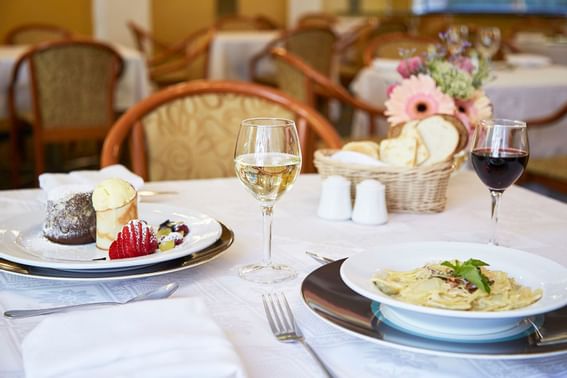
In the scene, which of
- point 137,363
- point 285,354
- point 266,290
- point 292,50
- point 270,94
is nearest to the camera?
point 137,363

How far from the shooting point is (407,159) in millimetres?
1346

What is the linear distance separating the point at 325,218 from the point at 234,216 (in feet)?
0.50

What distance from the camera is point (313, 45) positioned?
5.18 meters

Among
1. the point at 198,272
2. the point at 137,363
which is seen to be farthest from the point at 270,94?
the point at 137,363

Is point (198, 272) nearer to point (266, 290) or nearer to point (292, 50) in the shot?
point (266, 290)

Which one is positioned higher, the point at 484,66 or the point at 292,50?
the point at 484,66

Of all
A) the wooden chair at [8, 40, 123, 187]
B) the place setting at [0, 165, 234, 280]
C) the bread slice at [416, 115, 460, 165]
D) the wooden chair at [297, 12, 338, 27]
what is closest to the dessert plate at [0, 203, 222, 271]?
the place setting at [0, 165, 234, 280]

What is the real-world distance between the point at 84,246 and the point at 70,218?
0.14 ft

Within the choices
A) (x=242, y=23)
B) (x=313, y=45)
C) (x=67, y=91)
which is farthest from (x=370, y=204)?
(x=242, y=23)

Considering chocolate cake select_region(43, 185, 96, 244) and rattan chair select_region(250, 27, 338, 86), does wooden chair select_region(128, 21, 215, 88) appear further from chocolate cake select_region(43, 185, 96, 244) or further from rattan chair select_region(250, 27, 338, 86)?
chocolate cake select_region(43, 185, 96, 244)

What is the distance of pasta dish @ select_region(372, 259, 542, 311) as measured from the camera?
2.55 ft

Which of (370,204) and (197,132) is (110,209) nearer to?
(370,204)

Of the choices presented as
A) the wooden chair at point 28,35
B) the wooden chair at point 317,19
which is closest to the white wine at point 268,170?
the wooden chair at point 28,35

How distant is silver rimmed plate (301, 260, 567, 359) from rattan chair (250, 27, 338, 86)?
4270 millimetres
